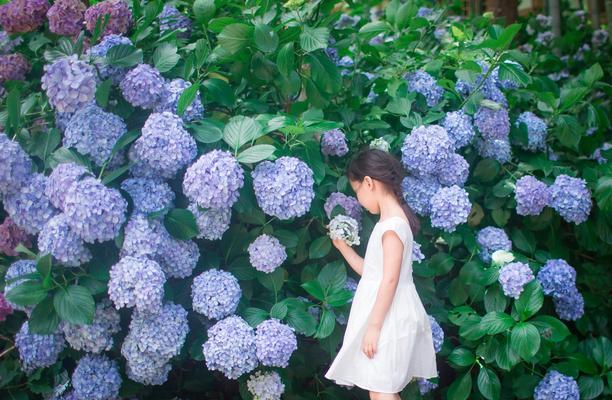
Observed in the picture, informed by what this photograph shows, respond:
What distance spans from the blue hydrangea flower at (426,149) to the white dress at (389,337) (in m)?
0.36

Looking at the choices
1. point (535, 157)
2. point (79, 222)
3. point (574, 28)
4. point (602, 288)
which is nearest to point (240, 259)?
point (79, 222)

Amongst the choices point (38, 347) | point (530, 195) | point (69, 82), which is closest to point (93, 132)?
point (69, 82)

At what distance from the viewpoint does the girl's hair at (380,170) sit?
2.34 m

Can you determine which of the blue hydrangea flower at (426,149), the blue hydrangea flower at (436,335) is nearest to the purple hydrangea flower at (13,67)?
the blue hydrangea flower at (426,149)

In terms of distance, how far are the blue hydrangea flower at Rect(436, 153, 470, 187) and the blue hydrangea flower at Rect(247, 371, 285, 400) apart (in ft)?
3.19

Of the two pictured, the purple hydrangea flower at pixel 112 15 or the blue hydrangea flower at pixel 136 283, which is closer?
the blue hydrangea flower at pixel 136 283

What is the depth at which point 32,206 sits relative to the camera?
2.20 m

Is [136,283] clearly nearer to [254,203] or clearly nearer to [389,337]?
[254,203]

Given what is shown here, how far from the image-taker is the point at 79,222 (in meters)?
2.04

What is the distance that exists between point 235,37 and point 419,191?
34.9 inches

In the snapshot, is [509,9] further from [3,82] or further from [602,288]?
[3,82]

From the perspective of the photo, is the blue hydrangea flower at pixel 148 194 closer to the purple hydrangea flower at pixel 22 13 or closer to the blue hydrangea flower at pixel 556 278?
the purple hydrangea flower at pixel 22 13

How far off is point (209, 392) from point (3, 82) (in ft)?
4.84

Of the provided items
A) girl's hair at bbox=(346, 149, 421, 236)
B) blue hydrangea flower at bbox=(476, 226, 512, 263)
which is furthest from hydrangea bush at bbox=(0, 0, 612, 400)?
girl's hair at bbox=(346, 149, 421, 236)
